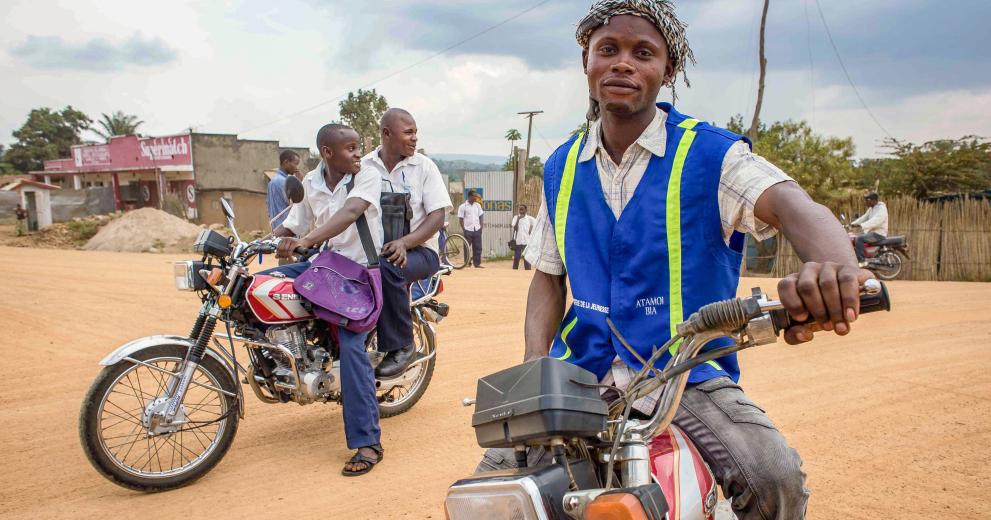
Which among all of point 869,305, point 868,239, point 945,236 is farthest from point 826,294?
point 945,236

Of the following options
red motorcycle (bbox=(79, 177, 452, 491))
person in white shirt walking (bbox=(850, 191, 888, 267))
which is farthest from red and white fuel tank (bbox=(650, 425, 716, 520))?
person in white shirt walking (bbox=(850, 191, 888, 267))

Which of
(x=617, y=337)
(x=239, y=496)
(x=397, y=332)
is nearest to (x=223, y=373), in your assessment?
(x=239, y=496)

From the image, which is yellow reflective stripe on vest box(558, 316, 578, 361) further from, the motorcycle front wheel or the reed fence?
the reed fence

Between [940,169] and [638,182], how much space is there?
23.1m

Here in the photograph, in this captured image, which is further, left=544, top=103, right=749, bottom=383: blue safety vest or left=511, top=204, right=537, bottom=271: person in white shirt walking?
left=511, top=204, right=537, bottom=271: person in white shirt walking

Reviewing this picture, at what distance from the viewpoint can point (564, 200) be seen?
2.33 meters

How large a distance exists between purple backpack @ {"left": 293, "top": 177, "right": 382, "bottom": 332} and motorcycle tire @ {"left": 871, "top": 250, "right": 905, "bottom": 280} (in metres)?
13.6

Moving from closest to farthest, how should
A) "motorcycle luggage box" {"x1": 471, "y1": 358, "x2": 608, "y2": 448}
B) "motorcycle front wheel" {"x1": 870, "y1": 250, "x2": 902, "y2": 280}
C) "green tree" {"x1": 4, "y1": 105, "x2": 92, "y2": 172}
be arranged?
"motorcycle luggage box" {"x1": 471, "y1": 358, "x2": 608, "y2": 448}, "motorcycle front wheel" {"x1": 870, "y1": 250, "x2": 902, "y2": 280}, "green tree" {"x1": 4, "y1": 105, "x2": 92, "y2": 172}

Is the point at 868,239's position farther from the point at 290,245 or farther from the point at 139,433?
the point at 139,433

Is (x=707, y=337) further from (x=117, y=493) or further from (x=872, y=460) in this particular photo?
(x=117, y=493)

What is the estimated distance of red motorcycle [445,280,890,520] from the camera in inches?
53.6

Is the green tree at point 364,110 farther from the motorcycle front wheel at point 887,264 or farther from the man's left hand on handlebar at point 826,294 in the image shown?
the man's left hand on handlebar at point 826,294

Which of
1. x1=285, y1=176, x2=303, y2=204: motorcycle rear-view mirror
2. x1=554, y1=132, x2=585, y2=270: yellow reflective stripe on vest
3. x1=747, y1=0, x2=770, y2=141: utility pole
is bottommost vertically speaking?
x1=554, y1=132, x2=585, y2=270: yellow reflective stripe on vest

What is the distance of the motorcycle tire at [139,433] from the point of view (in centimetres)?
385
